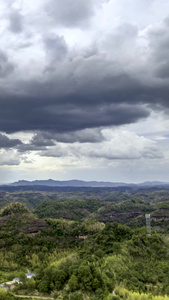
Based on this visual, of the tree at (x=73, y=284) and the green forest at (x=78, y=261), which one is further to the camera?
the green forest at (x=78, y=261)

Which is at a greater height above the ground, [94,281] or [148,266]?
[94,281]

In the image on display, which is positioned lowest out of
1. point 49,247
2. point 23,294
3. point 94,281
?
point 49,247

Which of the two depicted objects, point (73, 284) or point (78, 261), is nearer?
point (73, 284)

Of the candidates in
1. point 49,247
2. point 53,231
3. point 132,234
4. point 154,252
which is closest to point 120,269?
point 154,252

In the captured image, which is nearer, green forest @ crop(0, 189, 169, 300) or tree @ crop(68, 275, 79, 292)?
tree @ crop(68, 275, 79, 292)

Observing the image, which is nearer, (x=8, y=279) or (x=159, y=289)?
(x=159, y=289)

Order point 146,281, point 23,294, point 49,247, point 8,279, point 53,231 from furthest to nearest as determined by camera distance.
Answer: point 53,231 → point 49,247 → point 8,279 → point 146,281 → point 23,294

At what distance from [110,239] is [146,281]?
45376mm

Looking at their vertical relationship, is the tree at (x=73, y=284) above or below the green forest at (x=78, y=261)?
above

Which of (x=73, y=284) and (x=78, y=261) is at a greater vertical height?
(x=73, y=284)

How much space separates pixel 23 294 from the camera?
69.9 metres

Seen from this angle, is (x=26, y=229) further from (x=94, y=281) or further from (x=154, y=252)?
(x=94, y=281)

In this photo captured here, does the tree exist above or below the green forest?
above

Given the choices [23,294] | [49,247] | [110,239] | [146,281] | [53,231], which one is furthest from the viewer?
[53,231]
